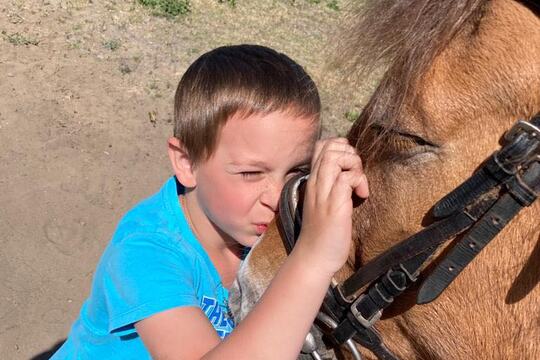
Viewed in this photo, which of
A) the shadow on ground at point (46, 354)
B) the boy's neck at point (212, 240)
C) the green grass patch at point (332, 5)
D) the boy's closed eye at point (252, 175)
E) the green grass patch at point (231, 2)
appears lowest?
the shadow on ground at point (46, 354)

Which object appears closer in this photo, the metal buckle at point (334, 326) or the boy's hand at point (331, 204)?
the boy's hand at point (331, 204)

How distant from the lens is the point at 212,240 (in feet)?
7.20

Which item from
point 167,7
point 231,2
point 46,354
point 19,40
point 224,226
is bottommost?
point 46,354

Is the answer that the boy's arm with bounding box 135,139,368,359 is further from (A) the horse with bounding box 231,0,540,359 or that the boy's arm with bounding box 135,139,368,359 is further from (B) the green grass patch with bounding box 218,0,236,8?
(B) the green grass patch with bounding box 218,0,236,8

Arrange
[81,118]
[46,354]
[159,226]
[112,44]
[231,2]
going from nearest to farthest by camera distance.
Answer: [159,226]
[46,354]
[81,118]
[112,44]
[231,2]

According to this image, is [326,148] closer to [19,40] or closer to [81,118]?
[81,118]

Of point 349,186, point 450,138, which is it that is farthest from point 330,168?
point 450,138

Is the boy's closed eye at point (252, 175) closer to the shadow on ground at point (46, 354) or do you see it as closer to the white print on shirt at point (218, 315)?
the white print on shirt at point (218, 315)

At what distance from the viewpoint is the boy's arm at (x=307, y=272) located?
5.15 ft

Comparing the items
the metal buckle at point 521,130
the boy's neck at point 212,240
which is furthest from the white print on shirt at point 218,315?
the metal buckle at point 521,130

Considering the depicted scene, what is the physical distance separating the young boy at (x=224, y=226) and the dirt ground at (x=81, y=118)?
46.7 inches

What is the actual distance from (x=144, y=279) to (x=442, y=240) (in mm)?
844

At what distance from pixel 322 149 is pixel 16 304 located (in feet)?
10.2

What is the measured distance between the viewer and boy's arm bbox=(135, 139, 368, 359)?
5.15 ft
